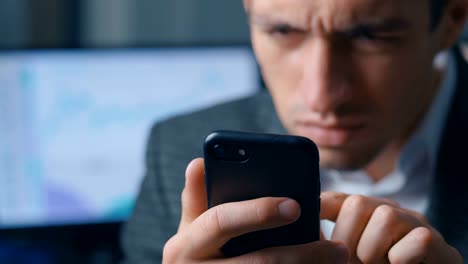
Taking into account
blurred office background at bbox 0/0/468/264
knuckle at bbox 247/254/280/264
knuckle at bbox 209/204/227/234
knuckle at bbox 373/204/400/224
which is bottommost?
blurred office background at bbox 0/0/468/264

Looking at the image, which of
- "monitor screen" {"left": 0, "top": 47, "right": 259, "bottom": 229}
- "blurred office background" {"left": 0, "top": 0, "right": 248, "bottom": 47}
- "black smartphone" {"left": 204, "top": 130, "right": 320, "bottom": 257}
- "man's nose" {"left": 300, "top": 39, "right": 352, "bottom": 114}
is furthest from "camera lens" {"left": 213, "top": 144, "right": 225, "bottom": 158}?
"blurred office background" {"left": 0, "top": 0, "right": 248, "bottom": 47}

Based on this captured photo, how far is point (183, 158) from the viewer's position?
1091mm

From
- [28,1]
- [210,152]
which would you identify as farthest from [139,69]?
[210,152]

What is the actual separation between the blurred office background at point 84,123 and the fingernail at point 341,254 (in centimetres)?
72

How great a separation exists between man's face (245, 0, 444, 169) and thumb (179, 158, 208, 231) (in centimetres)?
22

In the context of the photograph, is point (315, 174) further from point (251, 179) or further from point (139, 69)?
point (139, 69)

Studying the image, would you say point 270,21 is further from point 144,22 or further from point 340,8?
point 144,22

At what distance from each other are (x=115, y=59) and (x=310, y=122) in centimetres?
55

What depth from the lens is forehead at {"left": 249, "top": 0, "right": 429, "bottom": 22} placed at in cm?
79

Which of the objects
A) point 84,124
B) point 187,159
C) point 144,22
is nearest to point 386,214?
point 187,159

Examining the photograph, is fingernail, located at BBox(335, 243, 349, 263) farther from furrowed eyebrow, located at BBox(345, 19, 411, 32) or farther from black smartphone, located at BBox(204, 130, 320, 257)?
furrowed eyebrow, located at BBox(345, 19, 411, 32)

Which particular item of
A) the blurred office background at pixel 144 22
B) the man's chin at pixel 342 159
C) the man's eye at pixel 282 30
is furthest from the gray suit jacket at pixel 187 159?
the blurred office background at pixel 144 22

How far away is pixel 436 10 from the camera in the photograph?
867mm

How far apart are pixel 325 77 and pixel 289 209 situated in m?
0.26
